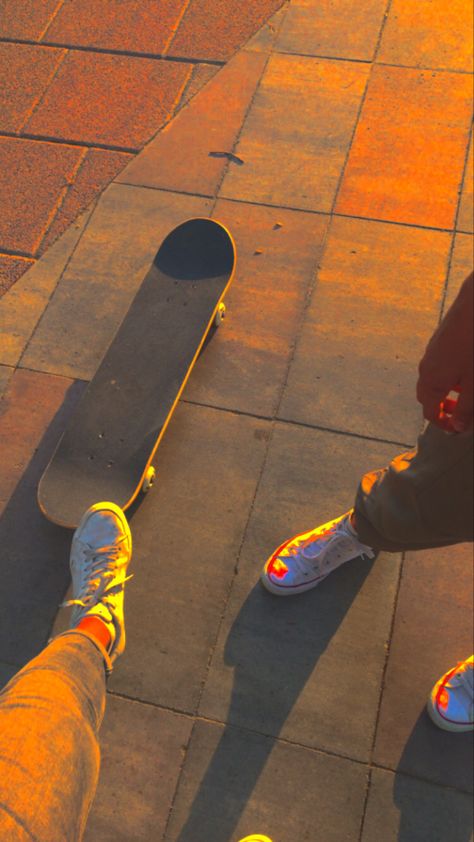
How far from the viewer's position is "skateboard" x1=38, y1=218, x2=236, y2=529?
3371 millimetres

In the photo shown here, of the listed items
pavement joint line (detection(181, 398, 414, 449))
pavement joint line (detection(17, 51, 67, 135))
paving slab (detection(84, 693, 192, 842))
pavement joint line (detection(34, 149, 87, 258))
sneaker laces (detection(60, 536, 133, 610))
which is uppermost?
pavement joint line (detection(17, 51, 67, 135))

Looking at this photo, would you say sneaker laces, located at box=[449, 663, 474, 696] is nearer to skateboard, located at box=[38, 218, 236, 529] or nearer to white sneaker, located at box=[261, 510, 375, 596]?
white sneaker, located at box=[261, 510, 375, 596]

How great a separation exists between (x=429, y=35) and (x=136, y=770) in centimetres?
513

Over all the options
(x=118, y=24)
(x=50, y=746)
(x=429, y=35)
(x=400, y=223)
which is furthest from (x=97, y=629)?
(x=429, y=35)

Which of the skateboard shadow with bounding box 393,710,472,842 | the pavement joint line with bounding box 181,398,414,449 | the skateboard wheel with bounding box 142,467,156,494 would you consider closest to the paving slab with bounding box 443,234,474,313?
the pavement joint line with bounding box 181,398,414,449

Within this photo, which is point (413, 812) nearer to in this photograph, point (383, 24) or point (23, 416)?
point (23, 416)

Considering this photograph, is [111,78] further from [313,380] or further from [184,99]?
[313,380]

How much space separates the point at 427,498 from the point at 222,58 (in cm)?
411

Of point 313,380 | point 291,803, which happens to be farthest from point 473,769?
point 313,380

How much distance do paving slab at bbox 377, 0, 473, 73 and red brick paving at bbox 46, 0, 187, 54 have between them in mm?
1630

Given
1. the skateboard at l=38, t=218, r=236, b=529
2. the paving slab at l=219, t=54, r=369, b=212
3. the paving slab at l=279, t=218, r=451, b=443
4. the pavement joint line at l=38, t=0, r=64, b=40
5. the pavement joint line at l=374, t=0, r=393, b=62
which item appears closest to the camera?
the skateboard at l=38, t=218, r=236, b=529

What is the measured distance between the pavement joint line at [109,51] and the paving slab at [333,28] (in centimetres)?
58

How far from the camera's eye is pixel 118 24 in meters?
5.34

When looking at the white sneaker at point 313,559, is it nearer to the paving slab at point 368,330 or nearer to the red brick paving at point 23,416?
the paving slab at point 368,330
